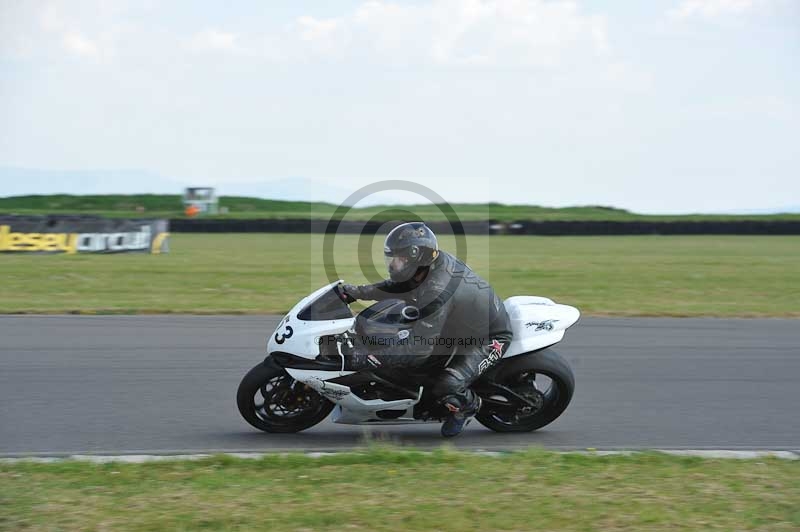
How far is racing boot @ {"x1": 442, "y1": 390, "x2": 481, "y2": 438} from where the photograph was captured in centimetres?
635

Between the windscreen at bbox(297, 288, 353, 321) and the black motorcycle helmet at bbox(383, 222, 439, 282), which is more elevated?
the black motorcycle helmet at bbox(383, 222, 439, 282)

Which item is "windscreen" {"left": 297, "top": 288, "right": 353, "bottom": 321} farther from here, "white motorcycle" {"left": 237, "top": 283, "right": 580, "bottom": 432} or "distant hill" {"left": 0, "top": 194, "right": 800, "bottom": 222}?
"distant hill" {"left": 0, "top": 194, "right": 800, "bottom": 222}

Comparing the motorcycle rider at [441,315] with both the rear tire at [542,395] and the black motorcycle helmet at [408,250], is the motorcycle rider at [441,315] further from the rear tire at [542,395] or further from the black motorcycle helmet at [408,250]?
the rear tire at [542,395]

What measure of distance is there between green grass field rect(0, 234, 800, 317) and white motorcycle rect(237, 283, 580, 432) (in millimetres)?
3650

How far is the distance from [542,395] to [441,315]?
1.07 meters

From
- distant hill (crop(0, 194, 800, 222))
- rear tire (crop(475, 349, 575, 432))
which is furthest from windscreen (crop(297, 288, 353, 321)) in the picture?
distant hill (crop(0, 194, 800, 222))

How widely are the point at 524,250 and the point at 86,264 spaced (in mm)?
14324

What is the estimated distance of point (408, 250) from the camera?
619 cm

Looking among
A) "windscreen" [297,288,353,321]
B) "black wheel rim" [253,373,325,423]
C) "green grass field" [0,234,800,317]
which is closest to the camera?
"windscreen" [297,288,353,321]

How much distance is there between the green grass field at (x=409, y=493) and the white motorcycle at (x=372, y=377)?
0.79m

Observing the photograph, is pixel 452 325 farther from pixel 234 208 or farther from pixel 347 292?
pixel 234 208

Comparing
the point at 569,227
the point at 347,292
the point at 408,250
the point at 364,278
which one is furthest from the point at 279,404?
the point at 569,227

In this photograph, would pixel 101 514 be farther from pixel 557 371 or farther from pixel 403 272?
pixel 557 371

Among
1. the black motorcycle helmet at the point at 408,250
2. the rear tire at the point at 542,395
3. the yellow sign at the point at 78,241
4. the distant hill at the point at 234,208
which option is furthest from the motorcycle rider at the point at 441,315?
the distant hill at the point at 234,208
